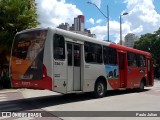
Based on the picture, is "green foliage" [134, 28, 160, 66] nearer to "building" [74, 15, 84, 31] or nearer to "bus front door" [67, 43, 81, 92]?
"building" [74, 15, 84, 31]

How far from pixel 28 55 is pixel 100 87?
15.7 ft

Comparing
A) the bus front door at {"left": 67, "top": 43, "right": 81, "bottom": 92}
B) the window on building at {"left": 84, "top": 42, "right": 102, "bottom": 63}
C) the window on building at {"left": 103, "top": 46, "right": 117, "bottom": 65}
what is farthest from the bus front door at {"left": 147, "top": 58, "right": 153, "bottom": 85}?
the bus front door at {"left": 67, "top": 43, "right": 81, "bottom": 92}

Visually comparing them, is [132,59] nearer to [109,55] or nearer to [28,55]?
[109,55]

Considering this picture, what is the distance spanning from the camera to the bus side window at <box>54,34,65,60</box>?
1338 cm

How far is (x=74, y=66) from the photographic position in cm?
1452

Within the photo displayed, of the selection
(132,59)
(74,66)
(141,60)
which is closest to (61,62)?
(74,66)

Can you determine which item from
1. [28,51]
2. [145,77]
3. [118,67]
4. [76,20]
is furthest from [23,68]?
[76,20]

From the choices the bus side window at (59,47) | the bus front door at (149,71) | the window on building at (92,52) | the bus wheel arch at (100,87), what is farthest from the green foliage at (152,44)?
the bus side window at (59,47)

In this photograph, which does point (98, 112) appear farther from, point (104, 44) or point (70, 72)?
point (104, 44)

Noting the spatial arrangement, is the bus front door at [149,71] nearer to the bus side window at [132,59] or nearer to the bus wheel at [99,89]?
the bus side window at [132,59]

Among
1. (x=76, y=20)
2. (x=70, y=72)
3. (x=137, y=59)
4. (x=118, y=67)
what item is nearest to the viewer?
(x=70, y=72)

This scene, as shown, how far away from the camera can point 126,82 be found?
64.3ft

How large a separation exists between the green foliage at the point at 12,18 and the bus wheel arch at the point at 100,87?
1240 cm

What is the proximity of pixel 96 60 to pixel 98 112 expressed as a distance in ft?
17.4
